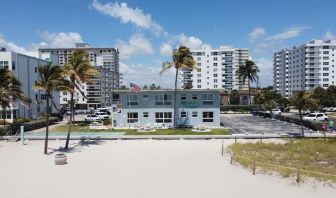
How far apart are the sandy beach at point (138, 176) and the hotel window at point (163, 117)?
18133 mm

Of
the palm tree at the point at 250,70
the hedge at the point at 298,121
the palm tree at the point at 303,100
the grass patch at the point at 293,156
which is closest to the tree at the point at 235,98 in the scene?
the palm tree at the point at 250,70

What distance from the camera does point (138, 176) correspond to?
1992 cm

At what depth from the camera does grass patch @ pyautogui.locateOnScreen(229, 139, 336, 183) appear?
66.4ft

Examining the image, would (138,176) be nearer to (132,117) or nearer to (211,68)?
(132,117)

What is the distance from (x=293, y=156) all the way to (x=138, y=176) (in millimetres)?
12770

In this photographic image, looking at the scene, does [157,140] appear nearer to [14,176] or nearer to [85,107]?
[14,176]

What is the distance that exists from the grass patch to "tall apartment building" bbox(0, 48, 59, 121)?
139 feet

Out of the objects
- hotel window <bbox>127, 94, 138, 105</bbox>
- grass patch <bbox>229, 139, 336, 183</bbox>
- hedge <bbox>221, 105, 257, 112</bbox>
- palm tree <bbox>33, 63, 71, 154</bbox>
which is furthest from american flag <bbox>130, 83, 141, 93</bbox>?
hedge <bbox>221, 105, 257, 112</bbox>

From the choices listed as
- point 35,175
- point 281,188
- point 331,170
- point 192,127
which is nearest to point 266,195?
point 281,188

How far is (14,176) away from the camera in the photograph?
789 inches

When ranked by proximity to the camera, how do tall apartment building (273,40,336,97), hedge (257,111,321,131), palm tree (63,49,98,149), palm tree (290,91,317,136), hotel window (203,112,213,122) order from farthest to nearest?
tall apartment building (273,40,336,97) < hotel window (203,112,213,122) < hedge (257,111,321,131) < palm tree (290,91,317,136) < palm tree (63,49,98,149)

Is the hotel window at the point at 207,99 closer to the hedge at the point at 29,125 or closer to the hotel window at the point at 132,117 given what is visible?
the hotel window at the point at 132,117

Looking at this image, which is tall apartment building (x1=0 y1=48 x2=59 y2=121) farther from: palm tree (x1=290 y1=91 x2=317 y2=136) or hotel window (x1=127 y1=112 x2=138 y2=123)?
palm tree (x1=290 y1=91 x2=317 y2=136)

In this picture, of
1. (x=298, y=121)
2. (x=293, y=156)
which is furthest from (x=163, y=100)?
(x=293, y=156)
